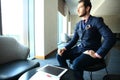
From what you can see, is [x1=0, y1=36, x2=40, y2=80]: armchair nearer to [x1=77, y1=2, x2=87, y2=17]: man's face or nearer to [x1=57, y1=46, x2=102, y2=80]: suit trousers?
[x1=57, y1=46, x2=102, y2=80]: suit trousers

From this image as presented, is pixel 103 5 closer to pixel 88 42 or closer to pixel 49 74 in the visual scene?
pixel 88 42

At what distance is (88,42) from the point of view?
2.23 m

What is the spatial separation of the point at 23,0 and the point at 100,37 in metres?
2.63

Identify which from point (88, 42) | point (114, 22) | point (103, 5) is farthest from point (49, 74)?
point (114, 22)

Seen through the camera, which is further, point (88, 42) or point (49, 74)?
point (88, 42)

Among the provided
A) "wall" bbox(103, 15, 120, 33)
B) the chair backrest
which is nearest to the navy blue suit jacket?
the chair backrest

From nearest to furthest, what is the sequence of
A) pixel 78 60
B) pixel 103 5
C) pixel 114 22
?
Result: pixel 78 60
pixel 103 5
pixel 114 22

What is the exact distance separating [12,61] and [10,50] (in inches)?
7.3

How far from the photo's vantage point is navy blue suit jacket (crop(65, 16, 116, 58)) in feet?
6.55

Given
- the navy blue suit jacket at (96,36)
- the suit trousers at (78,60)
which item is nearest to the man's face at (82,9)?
the navy blue suit jacket at (96,36)

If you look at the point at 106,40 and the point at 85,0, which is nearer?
the point at 106,40

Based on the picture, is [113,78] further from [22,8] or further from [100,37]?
[22,8]

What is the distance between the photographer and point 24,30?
13.6 feet

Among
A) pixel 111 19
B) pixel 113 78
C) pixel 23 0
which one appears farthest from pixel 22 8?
pixel 111 19
